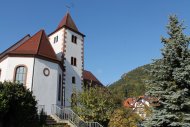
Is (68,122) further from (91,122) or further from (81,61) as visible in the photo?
(81,61)

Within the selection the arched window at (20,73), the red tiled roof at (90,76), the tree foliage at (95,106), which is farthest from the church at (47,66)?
the red tiled roof at (90,76)

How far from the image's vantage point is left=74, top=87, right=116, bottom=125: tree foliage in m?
25.6

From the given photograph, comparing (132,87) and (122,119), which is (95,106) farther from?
(132,87)

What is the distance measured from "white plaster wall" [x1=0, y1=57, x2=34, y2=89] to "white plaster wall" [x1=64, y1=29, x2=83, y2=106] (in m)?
6.46

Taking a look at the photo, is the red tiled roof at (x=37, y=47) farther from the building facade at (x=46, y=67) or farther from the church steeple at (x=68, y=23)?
the church steeple at (x=68, y=23)

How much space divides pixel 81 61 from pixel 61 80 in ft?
17.3

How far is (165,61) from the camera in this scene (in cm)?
1572

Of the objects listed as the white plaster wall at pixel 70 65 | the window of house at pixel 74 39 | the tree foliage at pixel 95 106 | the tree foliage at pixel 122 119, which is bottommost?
the tree foliage at pixel 122 119

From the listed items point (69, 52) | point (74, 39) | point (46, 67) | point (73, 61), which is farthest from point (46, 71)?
point (74, 39)

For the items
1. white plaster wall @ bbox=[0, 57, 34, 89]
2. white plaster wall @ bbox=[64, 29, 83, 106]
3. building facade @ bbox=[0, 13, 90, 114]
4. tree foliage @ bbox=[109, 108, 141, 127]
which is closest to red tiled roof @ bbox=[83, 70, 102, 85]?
white plaster wall @ bbox=[64, 29, 83, 106]

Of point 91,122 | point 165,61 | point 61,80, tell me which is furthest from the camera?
point 61,80

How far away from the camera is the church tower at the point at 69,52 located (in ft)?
111

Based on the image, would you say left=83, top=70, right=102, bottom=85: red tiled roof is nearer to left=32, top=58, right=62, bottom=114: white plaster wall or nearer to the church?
the church

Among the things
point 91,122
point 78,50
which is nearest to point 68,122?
point 91,122
